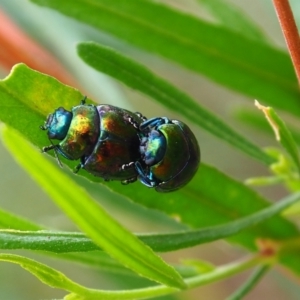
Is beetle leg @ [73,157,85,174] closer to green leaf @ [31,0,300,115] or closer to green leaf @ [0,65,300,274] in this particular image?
green leaf @ [0,65,300,274]

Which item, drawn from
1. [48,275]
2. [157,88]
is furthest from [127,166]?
[48,275]

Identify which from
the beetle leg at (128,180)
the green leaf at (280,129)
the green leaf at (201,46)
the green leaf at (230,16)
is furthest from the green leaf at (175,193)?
the green leaf at (230,16)

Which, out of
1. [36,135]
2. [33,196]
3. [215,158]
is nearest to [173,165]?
[36,135]

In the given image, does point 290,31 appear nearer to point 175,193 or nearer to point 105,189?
point 175,193

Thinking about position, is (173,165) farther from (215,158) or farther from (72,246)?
(215,158)

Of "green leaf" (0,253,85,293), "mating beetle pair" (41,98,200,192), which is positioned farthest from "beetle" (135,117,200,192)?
"green leaf" (0,253,85,293)
